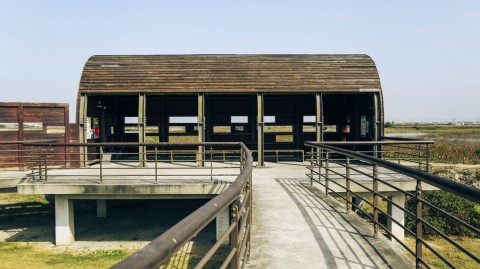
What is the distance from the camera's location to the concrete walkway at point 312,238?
184 inches

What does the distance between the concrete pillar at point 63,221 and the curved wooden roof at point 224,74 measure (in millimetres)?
5890

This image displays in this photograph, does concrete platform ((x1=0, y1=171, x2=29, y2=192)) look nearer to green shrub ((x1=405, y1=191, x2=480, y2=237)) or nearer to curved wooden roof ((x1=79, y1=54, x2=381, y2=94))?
curved wooden roof ((x1=79, y1=54, x2=381, y2=94))

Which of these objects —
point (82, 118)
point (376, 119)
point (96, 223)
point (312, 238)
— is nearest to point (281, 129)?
point (376, 119)

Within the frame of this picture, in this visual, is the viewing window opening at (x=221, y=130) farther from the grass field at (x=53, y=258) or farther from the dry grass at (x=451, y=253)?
the dry grass at (x=451, y=253)

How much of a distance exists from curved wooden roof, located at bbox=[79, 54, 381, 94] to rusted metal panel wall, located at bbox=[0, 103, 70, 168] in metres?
1.60

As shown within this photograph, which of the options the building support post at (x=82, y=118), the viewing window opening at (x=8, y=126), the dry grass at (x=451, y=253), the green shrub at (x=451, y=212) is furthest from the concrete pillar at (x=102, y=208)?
the green shrub at (x=451, y=212)

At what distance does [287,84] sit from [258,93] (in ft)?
4.57

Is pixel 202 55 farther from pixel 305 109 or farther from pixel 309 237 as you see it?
pixel 309 237

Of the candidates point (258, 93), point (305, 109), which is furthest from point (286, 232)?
point (305, 109)

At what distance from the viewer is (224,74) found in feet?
55.1

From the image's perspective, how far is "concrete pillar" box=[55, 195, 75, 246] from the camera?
11773 millimetres

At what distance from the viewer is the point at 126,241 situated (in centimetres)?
1259

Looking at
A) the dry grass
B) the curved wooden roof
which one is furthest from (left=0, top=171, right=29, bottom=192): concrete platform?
the dry grass

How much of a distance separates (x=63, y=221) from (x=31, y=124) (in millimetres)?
5181
